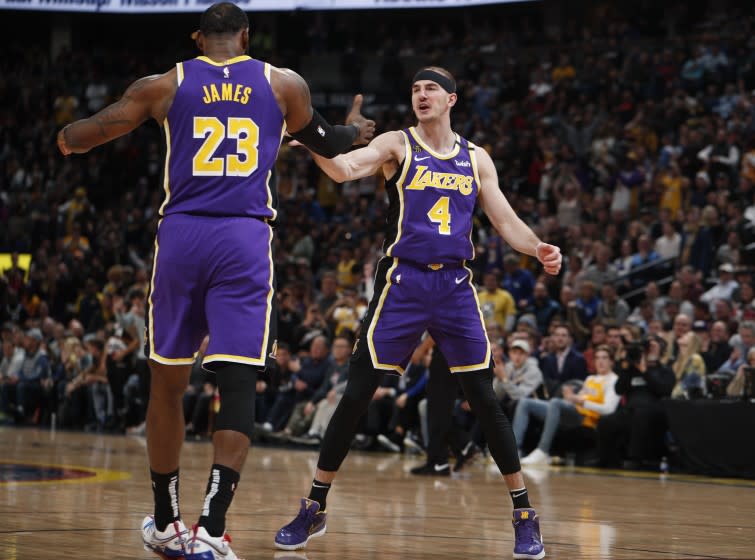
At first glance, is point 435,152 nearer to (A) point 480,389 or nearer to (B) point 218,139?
(A) point 480,389

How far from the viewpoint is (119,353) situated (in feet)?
54.5

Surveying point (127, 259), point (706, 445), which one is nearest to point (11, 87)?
point (127, 259)

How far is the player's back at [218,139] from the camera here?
15.2 ft

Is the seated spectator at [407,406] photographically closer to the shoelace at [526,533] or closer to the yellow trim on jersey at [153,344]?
the shoelace at [526,533]

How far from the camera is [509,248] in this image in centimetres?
1759

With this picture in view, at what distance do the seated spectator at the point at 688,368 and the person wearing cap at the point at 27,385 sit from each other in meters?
10.3

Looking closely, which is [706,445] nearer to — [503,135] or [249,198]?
[249,198]

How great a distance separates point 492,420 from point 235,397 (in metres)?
1.60

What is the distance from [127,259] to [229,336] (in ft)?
59.5

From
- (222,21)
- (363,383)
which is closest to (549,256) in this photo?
(363,383)

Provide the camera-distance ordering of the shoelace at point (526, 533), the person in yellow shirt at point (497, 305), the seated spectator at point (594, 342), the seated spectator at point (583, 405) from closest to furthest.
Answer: the shoelace at point (526, 533) → the seated spectator at point (583, 405) → the seated spectator at point (594, 342) → the person in yellow shirt at point (497, 305)

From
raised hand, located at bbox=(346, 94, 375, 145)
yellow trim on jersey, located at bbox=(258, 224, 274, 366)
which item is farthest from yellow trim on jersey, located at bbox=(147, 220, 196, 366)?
raised hand, located at bbox=(346, 94, 375, 145)

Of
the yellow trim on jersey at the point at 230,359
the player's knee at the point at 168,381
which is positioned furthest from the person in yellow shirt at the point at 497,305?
the yellow trim on jersey at the point at 230,359

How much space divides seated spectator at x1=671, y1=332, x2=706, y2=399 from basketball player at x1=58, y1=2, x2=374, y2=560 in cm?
749
